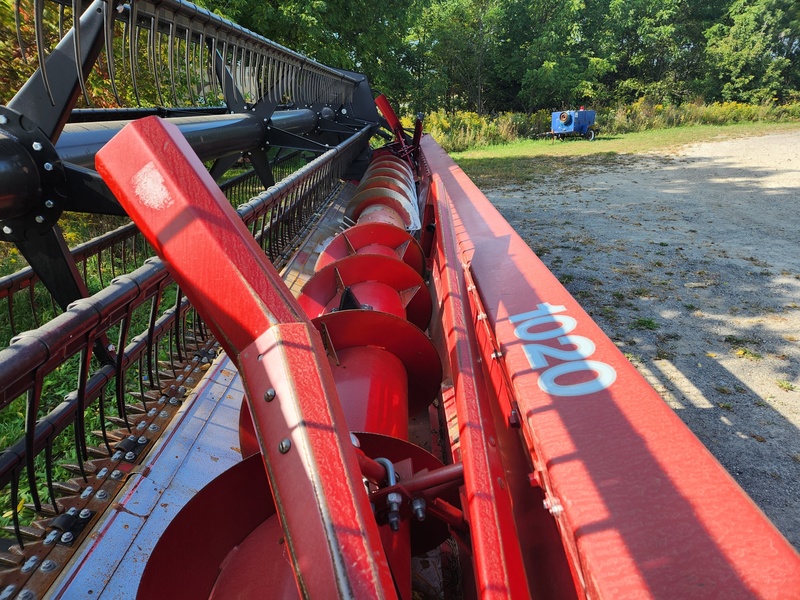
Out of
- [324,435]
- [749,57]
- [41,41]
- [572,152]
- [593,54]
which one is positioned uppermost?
[593,54]

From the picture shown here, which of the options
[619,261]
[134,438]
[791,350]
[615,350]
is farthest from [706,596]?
[619,261]

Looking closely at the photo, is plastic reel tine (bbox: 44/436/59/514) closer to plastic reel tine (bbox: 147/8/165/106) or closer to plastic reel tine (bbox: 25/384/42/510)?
plastic reel tine (bbox: 25/384/42/510)

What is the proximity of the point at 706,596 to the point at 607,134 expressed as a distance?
22.9 meters

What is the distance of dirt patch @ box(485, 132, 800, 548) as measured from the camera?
9.32ft

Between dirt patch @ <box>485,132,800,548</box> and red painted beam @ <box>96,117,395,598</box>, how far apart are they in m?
2.46

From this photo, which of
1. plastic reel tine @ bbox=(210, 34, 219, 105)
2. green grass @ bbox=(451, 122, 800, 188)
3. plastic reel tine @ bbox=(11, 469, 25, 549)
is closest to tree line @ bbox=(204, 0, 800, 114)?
green grass @ bbox=(451, 122, 800, 188)

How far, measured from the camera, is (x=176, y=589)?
3.39 feet

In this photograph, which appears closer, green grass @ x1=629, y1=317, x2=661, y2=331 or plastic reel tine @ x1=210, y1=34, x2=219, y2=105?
plastic reel tine @ x1=210, y1=34, x2=219, y2=105

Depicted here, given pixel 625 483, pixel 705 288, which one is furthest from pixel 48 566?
pixel 705 288

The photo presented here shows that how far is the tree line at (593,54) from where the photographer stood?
86.1ft

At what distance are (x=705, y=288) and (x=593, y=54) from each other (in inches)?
1131

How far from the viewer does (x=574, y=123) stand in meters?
18.6

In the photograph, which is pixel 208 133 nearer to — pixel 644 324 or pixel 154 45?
pixel 154 45

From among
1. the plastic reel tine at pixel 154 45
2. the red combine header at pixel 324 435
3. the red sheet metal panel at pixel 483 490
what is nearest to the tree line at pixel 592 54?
the plastic reel tine at pixel 154 45
